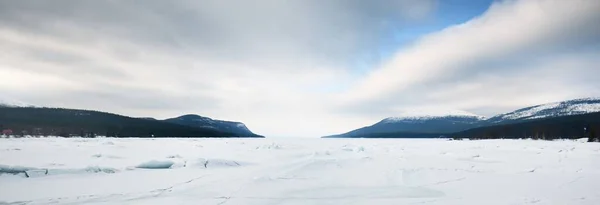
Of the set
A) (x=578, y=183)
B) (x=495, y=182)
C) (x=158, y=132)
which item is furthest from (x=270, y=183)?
(x=158, y=132)

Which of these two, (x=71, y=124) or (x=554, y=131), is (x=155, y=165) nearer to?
(x=71, y=124)

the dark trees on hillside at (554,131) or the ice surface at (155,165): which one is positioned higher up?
the dark trees on hillside at (554,131)

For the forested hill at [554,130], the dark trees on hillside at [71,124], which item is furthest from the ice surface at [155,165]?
the forested hill at [554,130]

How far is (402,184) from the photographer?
25.3ft

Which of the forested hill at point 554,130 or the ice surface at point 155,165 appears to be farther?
the forested hill at point 554,130

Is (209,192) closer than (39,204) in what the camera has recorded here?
No

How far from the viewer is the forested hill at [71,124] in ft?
187

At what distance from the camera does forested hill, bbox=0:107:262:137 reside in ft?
187

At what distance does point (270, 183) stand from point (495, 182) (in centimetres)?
542

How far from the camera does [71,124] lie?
63.9 m

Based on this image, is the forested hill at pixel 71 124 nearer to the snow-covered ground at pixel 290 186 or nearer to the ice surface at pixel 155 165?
the ice surface at pixel 155 165

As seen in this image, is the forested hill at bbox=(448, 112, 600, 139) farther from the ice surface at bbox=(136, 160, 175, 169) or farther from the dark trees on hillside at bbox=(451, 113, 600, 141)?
the ice surface at bbox=(136, 160, 175, 169)

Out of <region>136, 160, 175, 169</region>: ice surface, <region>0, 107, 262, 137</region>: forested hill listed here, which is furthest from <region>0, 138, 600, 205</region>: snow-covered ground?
<region>0, 107, 262, 137</region>: forested hill

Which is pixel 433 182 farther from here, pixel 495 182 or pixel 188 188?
pixel 188 188
